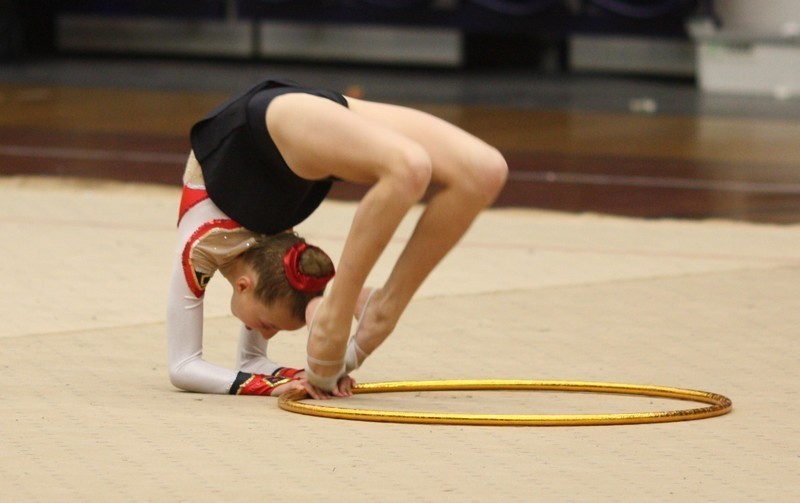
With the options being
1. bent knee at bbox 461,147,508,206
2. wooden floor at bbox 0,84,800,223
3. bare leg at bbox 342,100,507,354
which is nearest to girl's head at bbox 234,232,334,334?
bare leg at bbox 342,100,507,354

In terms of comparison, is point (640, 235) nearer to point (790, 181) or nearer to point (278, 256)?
point (790, 181)

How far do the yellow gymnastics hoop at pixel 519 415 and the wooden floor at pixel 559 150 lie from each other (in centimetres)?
353

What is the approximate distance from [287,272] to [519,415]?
22.9 inches

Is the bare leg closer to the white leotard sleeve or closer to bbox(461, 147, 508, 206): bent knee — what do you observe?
bbox(461, 147, 508, 206): bent knee

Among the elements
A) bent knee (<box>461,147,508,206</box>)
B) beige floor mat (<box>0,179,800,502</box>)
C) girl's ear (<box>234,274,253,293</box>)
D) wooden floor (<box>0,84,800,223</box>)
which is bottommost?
wooden floor (<box>0,84,800,223</box>)

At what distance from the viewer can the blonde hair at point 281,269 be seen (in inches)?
139

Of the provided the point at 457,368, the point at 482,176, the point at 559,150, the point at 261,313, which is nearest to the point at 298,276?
the point at 261,313

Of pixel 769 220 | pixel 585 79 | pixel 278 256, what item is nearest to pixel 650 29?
pixel 585 79

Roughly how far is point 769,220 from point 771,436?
12.6ft

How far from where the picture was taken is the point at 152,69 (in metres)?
14.6

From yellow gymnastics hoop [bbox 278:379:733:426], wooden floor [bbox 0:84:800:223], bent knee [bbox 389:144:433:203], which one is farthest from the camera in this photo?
wooden floor [bbox 0:84:800:223]

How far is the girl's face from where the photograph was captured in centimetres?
359

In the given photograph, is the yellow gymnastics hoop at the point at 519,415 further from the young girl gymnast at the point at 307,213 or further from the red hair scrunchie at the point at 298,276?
the red hair scrunchie at the point at 298,276

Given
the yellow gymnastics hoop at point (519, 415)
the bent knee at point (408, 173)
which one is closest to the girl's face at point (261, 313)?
the yellow gymnastics hoop at point (519, 415)
